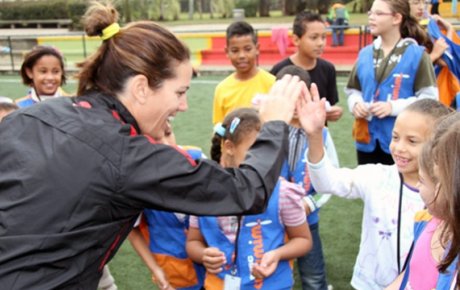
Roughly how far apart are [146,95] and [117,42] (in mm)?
206

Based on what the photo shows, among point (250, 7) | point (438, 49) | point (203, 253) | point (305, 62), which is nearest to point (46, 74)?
point (305, 62)

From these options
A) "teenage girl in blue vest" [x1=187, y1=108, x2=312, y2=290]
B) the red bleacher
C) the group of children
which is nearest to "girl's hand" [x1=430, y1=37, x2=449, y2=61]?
the group of children

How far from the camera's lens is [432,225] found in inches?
67.4

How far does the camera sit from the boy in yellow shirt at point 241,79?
393 centimetres

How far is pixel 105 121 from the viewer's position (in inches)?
63.6

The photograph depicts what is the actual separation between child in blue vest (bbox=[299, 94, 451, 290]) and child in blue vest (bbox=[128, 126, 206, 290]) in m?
0.68

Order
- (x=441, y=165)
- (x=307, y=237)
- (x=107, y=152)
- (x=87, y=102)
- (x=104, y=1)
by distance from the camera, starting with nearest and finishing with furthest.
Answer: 1. (x=441, y=165)
2. (x=107, y=152)
3. (x=87, y=102)
4. (x=104, y=1)
5. (x=307, y=237)

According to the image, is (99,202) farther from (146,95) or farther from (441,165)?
(441,165)

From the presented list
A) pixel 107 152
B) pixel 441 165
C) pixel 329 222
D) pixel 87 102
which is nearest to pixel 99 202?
pixel 107 152

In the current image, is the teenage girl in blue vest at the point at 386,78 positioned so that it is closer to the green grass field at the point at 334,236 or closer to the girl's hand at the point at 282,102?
the green grass field at the point at 334,236

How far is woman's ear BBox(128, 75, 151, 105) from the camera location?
175cm

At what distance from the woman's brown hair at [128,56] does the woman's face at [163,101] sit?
20mm

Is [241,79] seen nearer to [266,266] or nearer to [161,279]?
[161,279]

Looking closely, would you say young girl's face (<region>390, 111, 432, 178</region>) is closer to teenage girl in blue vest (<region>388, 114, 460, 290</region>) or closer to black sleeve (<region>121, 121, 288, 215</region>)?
teenage girl in blue vest (<region>388, 114, 460, 290</region>)
